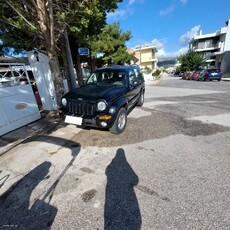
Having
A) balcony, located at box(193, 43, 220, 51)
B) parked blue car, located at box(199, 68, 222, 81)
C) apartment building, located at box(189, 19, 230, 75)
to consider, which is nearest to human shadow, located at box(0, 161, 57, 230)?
parked blue car, located at box(199, 68, 222, 81)

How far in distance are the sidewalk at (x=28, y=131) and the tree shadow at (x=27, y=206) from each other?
1.43 m

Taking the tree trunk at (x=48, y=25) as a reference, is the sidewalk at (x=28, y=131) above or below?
below

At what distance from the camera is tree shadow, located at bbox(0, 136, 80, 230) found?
1826 mm

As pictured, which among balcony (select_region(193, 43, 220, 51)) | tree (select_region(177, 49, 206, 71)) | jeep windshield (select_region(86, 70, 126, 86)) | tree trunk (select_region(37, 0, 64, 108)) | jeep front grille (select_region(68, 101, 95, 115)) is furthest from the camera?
balcony (select_region(193, 43, 220, 51))

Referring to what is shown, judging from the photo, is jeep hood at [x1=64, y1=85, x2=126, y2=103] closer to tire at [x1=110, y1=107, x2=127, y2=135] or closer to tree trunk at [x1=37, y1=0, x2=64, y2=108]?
tire at [x1=110, y1=107, x2=127, y2=135]

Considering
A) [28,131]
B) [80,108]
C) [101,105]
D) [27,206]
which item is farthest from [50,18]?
[27,206]

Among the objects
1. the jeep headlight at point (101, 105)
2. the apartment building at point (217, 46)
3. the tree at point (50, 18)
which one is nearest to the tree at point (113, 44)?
the tree at point (50, 18)

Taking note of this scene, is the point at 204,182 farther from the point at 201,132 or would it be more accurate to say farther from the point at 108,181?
the point at 201,132

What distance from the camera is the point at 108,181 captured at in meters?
2.44

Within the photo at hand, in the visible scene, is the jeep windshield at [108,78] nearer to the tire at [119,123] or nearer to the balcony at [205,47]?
the tire at [119,123]

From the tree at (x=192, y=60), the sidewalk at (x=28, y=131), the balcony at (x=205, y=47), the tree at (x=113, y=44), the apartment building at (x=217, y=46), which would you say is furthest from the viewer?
the balcony at (x=205, y=47)

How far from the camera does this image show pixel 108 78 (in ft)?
16.1

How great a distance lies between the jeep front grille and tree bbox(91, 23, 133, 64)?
12.0 metres

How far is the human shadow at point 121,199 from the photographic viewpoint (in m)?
1.77
